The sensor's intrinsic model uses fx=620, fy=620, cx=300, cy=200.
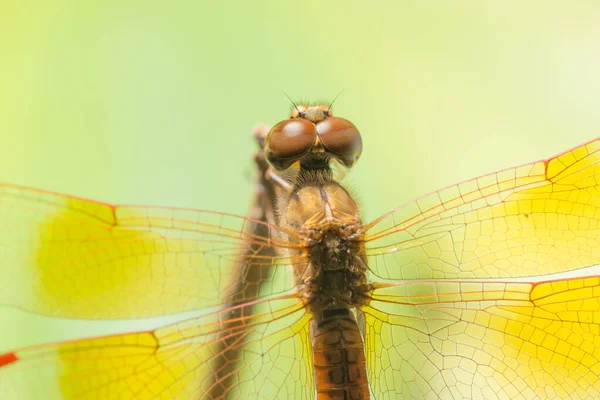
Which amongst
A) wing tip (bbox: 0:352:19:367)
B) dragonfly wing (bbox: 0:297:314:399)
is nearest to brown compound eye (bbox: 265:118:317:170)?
dragonfly wing (bbox: 0:297:314:399)

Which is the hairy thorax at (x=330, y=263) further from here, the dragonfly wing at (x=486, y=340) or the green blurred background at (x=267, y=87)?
the green blurred background at (x=267, y=87)

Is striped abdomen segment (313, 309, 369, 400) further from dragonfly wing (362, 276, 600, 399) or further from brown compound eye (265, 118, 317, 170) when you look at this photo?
brown compound eye (265, 118, 317, 170)

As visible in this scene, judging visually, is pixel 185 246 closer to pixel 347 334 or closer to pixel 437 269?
pixel 347 334

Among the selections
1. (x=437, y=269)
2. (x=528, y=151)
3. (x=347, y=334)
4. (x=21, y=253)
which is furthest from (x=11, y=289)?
(x=528, y=151)

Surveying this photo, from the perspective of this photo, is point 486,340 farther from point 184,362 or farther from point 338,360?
point 184,362

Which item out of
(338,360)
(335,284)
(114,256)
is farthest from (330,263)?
(114,256)

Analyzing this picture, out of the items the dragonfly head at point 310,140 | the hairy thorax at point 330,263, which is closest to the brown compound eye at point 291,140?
the dragonfly head at point 310,140
